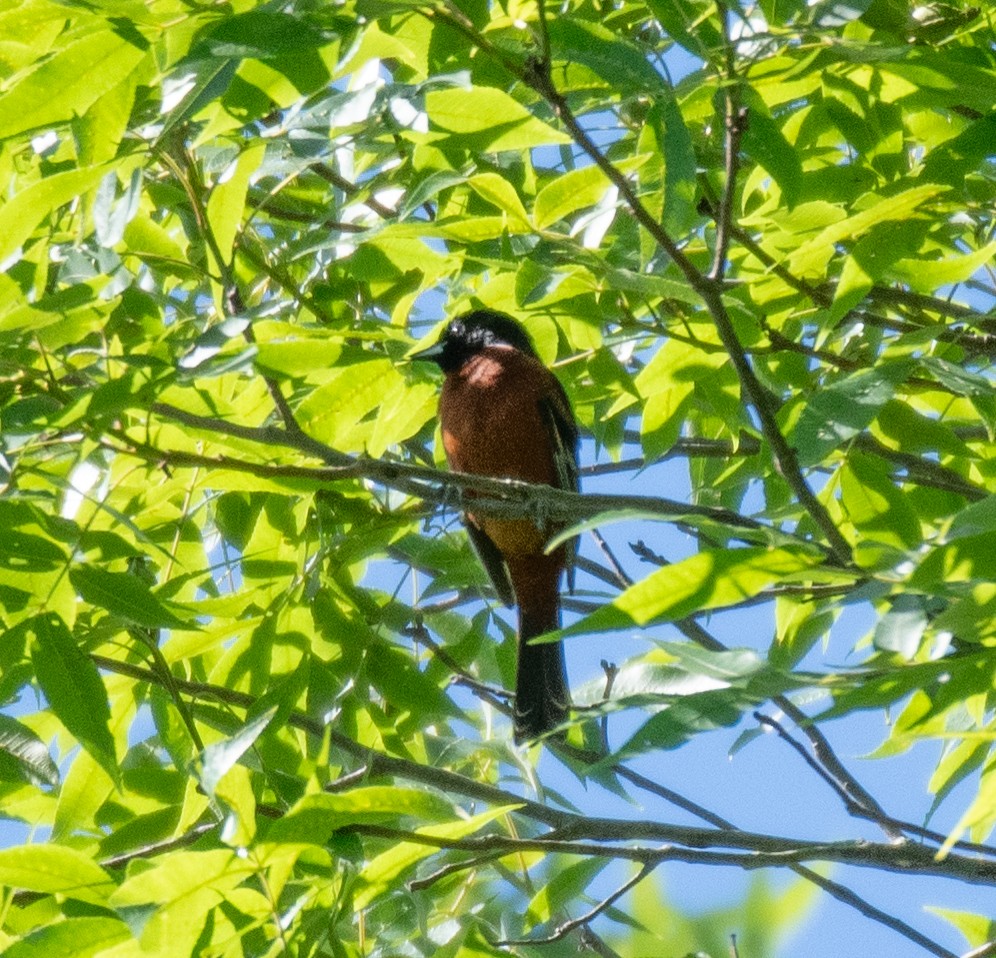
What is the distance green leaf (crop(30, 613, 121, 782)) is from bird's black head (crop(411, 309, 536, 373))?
262 centimetres

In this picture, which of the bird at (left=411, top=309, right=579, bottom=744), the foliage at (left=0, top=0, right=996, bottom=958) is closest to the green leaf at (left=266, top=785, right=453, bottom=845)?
the foliage at (left=0, top=0, right=996, bottom=958)

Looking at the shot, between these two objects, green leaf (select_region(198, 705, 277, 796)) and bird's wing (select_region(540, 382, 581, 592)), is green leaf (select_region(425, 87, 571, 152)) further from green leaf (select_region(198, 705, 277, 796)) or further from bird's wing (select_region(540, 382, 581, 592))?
bird's wing (select_region(540, 382, 581, 592))

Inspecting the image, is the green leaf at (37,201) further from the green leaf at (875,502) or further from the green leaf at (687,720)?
the green leaf at (875,502)

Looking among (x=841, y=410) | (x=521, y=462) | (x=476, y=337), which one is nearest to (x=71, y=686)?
(x=841, y=410)

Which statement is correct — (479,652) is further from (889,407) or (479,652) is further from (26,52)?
(26,52)

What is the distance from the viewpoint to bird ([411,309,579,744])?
4316 millimetres

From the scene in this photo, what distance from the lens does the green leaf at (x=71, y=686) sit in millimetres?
2365

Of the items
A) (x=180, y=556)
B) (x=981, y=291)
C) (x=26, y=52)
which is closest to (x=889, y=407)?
(x=981, y=291)

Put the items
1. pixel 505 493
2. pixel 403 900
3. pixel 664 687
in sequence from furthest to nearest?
pixel 505 493
pixel 403 900
pixel 664 687

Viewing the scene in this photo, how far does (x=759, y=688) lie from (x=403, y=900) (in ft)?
4.21

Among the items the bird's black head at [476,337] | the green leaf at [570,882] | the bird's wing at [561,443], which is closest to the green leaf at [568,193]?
the green leaf at [570,882]

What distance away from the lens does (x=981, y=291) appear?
3754 mm

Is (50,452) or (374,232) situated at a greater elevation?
(374,232)

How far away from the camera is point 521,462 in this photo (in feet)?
15.0
